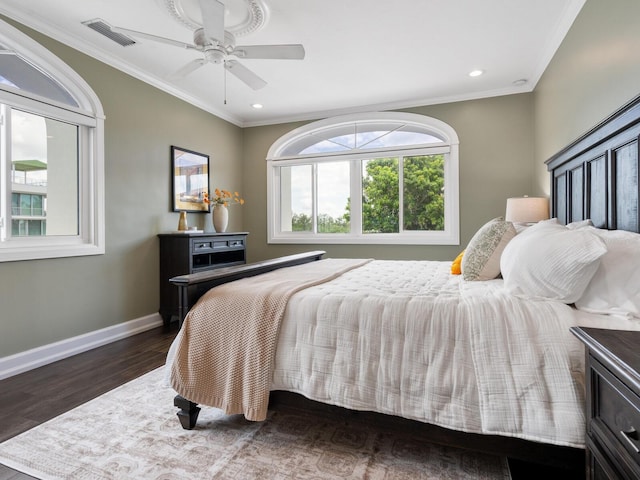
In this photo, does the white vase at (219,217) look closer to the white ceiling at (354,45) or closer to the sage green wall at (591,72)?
the white ceiling at (354,45)

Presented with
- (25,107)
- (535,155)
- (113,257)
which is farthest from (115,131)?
(535,155)

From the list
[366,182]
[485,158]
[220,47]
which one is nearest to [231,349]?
[220,47]

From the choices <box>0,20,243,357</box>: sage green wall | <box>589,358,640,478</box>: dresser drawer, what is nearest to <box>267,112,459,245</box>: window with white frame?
<box>0,20,243,357</box>: sage green wall

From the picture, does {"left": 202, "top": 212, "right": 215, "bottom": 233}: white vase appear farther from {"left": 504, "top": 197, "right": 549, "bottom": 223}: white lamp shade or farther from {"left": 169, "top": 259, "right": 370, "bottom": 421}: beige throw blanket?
{"left": 504, "top": 197, "right": 549, "bottom": 223}: white lamp shade

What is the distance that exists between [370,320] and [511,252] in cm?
82

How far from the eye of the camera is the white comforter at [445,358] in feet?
4.15

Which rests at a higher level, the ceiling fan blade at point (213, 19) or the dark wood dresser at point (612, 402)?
the ceiling fan blade at point (213, 19)

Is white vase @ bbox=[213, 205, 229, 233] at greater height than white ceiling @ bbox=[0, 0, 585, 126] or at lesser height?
lesser

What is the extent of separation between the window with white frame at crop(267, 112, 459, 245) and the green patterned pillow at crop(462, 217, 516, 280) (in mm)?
2398

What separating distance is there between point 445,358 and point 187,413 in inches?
53.7

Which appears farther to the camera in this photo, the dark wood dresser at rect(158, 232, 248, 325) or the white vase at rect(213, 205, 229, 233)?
the white vase at rect(213, 205, 229, 233)

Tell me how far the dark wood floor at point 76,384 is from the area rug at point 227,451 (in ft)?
0.37

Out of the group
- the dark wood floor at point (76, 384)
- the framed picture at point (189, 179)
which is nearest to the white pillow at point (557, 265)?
the dark wood floor at point (76, 384)

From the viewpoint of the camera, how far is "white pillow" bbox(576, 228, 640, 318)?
1314 mm
